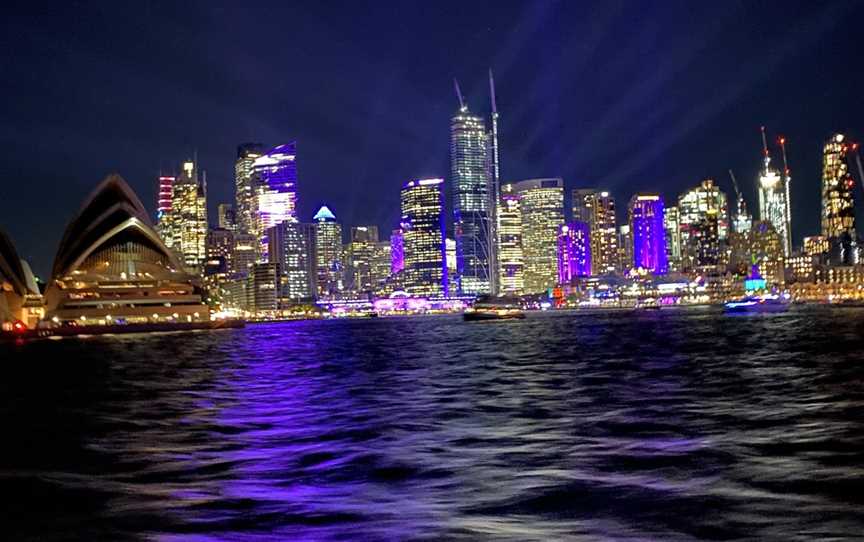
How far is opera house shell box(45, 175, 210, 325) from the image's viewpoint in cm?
12700

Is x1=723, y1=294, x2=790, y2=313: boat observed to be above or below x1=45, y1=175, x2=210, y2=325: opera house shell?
below

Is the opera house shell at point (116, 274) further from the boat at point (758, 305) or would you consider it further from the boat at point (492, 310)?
the boat at point (758, 305)

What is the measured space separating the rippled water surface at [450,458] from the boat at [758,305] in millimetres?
142068

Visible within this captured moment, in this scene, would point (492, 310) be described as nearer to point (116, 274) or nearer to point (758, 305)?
point (116, 274)

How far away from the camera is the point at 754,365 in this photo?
3562 cm

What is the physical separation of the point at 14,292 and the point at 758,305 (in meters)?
133

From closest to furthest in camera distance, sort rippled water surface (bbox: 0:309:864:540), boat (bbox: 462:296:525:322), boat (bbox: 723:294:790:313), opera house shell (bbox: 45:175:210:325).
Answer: rippled water surface (bbox: 0:309:864:540) → opera house shell (bbox: 45:175:210:325) → boat (bbox: 462:296:525:322) → boat (bbox: 723:294:790:313)

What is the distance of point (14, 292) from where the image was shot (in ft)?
456

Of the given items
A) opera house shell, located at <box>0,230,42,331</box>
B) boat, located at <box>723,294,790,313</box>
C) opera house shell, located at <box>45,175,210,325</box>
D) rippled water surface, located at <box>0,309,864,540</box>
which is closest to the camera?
rippled water surface, located at <box>0,309,864,540</box>

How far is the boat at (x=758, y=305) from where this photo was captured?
168750mm

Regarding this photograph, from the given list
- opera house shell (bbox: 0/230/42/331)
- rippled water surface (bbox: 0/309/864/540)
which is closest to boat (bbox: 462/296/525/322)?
opera house shell (bbox: 0/230/42/331)

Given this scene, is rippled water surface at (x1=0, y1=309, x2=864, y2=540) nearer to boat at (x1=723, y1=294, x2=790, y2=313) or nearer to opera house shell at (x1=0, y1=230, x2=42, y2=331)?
opera house shell at (x1=0, y1=230, x2=42, y2=331)

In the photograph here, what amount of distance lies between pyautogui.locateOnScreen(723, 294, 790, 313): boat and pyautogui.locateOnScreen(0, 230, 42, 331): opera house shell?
377ft

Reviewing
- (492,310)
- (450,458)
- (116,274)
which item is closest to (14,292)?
(116,274)
